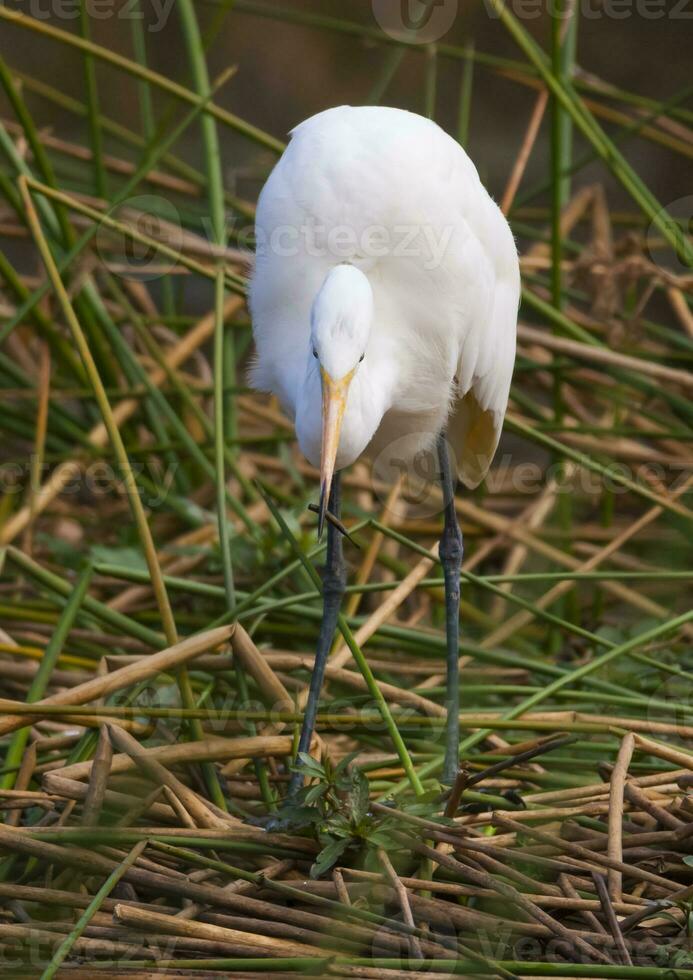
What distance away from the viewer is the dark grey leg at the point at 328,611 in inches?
75.3

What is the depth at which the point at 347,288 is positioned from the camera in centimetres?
165

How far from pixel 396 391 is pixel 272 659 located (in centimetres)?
51

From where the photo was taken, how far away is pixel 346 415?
5.64 feet

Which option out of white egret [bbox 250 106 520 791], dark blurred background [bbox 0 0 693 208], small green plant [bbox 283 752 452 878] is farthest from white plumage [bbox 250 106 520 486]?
dark blurred background [bbox 0 0 693 208]

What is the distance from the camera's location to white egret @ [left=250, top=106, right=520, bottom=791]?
198 centimetres

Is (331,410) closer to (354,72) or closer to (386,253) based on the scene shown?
(386,253)

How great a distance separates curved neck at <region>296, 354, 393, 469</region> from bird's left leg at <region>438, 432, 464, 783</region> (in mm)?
493

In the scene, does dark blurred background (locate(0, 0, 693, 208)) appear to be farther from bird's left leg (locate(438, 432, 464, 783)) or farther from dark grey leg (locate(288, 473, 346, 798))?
dark grey leg (locate(288, 473, 346, 798))

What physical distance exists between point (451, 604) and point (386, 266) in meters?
0.67

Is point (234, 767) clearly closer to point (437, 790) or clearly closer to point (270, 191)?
point (437, 790)

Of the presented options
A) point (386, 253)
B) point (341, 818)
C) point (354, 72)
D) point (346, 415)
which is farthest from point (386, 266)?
point (354, 72)

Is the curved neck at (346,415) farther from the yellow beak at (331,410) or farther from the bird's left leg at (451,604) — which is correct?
the bird's left leg at (451,604)

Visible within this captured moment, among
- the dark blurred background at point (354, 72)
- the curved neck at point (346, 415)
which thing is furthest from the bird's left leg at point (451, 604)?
the dark blurred background at point (354, 72)

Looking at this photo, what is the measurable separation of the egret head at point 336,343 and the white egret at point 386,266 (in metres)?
0.14
